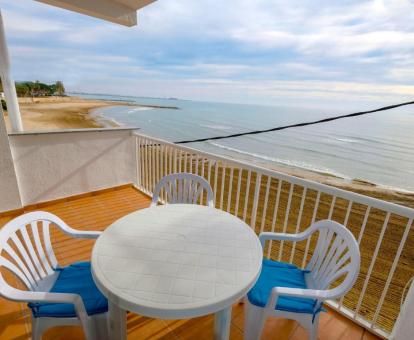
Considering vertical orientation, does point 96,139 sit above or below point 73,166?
above

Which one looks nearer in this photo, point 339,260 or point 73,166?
point 339,260

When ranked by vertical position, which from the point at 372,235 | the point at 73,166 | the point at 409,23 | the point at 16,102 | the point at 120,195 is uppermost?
the point at 409,23

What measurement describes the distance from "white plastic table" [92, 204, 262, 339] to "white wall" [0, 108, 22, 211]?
2.43m

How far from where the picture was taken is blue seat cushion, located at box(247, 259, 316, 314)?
1.17 m

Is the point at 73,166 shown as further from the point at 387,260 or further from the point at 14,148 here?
the point at 387,260

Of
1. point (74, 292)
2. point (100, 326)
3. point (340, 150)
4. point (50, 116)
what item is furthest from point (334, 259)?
point (340, 150)

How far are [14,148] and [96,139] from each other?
1018mm

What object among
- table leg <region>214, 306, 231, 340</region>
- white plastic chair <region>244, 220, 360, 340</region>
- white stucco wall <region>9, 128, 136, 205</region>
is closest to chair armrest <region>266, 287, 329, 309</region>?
white plastic chair <region>244, 220, 360, 340</region>

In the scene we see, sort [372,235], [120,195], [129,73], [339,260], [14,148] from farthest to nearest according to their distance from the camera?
[129,73]
[372,235]
[120,195]
[14,148]
[339,260]

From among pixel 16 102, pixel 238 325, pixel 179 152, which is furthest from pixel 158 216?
pixel 16 102

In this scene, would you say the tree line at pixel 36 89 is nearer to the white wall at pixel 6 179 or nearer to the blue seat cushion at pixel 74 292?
the white wall at pixel 6 179

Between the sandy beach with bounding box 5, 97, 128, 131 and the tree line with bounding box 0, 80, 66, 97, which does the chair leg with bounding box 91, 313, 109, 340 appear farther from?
the tree line with bounding box 0, 80, 66, 97

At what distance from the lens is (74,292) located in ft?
3.90

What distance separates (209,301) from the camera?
2.77 feet
